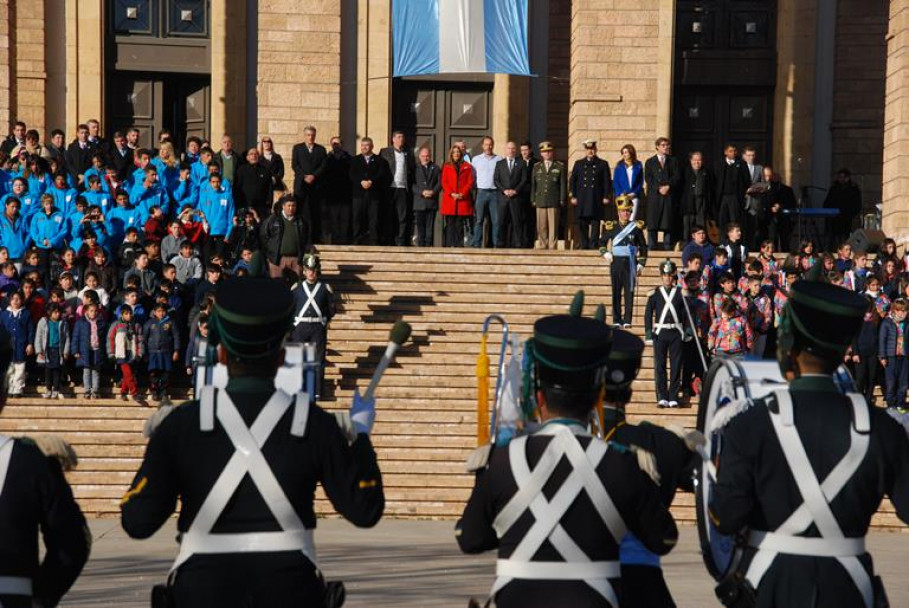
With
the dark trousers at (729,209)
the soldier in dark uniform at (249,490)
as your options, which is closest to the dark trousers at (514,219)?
the dark trousers at (729,209)

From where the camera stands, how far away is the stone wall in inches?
1188

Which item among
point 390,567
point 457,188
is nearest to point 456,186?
point 457,188

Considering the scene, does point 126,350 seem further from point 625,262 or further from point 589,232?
point 589,232

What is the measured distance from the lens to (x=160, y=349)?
18.5 m

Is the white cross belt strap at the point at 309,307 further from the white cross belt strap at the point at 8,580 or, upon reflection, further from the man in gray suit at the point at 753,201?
the white cross belt strap at the point at 8,580

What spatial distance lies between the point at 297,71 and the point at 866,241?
9.35 meters

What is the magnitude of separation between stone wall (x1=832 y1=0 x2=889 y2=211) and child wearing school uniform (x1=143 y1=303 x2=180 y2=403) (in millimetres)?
15238

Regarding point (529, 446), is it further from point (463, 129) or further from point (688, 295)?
point (463, 129)

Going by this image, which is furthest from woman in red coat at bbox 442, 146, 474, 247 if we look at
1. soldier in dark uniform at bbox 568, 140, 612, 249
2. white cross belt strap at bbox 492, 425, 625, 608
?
white cross belt strap at bbox 492, 425, 625, 608

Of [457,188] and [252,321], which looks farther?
[457,188]

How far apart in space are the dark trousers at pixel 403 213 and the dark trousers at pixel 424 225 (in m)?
0.12

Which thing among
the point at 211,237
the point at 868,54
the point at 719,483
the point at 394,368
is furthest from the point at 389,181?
the point at 719,483

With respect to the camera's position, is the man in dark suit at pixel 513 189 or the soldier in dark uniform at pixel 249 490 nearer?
the soldier in dark uniform at pixel 249 490

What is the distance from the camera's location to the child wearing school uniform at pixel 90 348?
60.5 ft
